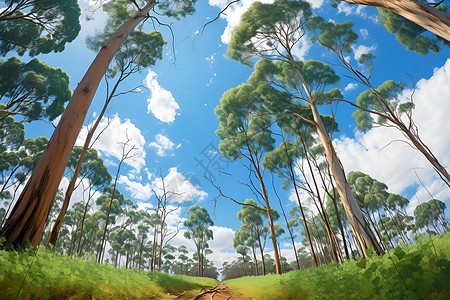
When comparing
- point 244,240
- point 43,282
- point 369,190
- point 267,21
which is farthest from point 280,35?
point 244,240

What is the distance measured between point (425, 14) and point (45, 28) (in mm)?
12032

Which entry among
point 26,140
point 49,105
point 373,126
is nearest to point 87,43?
point 49,105

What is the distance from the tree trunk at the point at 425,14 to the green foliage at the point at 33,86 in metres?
12.7

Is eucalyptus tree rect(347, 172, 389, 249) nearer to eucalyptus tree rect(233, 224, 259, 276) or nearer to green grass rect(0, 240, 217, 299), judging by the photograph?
eucalyptus tree rect(233, 224, 259, 276)

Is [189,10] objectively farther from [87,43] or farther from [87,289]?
[87,289]

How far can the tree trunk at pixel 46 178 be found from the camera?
6.00 feet

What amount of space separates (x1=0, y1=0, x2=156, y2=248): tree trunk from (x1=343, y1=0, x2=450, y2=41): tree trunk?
4094mm

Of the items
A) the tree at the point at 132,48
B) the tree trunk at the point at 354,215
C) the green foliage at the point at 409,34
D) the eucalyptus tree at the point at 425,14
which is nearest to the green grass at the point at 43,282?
the eucalyptus tree at the point at 425,14

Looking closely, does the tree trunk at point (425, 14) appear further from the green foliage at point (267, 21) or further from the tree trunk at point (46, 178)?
the green foliage at point (267, 21)

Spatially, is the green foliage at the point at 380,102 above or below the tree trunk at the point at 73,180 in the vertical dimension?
above

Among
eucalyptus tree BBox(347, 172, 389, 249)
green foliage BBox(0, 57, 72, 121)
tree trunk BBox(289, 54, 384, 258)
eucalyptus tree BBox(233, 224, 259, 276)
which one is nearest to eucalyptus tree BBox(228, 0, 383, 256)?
tree trunk BBox(289, 54, 384, 258)

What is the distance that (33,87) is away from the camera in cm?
926

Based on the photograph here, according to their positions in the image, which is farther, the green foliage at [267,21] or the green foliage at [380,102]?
the green foliage at [380,102]

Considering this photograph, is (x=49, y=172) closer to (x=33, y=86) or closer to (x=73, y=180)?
(x=73, y=180)
